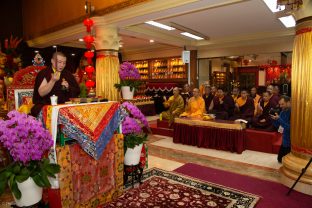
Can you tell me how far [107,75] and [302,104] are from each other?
4.41 m

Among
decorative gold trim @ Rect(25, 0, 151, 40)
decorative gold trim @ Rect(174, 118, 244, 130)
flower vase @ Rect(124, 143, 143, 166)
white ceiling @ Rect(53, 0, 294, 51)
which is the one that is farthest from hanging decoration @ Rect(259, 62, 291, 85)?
flower vase @ Rect(124, 143, 143, 166)

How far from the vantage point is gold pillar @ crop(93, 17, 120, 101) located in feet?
Result: 19.5

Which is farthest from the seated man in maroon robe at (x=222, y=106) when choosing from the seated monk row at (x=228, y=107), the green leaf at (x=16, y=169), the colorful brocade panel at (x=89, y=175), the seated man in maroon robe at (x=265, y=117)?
the green leaf at (x=16, y=169)

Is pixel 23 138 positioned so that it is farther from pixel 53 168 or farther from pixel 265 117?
pixel 265 117

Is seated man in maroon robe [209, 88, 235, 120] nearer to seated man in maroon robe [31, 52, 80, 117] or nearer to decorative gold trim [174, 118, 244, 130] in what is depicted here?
decorative gold trim [174, 118, 244, 130]

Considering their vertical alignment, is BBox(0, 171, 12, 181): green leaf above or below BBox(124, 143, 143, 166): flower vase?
above

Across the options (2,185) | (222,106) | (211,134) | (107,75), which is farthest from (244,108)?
(2,185)

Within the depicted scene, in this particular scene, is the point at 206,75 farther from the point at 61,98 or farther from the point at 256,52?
the point at 61,98

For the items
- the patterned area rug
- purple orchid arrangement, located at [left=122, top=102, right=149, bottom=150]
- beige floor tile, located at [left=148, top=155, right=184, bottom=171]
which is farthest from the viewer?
beige floor tile, located at [left=148, top=155, right=184, bottom=171]

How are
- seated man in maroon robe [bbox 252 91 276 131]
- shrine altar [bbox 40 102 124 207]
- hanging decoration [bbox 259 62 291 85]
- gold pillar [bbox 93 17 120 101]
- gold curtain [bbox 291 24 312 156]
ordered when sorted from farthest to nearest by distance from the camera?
hanging decoration [bbox 259 62 291 85]
gold pillar [bbox 93 17 120 101]
seated man in maroon robe [bbox 252 91 276 131]
gold curtain [bbox 291 24 312 156]
shrine altar [bbox 40 102 124 207]

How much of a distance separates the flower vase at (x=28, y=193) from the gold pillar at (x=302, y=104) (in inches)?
117

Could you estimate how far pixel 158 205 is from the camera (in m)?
2.58

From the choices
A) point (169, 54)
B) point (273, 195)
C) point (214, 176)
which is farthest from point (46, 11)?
point (273, 195)

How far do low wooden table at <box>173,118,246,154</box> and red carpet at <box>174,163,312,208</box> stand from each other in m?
1.14
